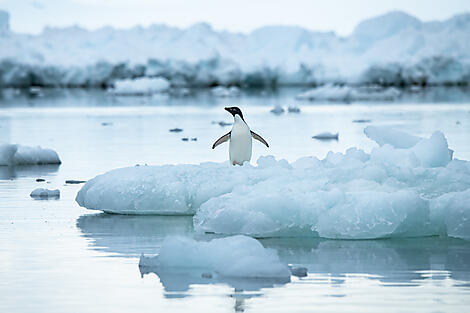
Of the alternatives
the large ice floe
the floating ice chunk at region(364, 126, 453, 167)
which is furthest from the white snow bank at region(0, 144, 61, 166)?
the floating ice chunk at region(364, 126, 453, 167)

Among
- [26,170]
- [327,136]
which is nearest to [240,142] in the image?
[26,170]

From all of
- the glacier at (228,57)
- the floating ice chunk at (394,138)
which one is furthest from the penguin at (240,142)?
the glacier at (228,57)

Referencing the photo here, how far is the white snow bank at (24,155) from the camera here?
1420cm

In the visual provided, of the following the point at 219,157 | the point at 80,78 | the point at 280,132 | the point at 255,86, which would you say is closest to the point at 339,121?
the point at 280,132

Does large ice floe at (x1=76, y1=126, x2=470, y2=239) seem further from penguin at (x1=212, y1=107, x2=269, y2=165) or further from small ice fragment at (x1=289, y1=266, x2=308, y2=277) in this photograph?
small ice fragment at (x1=289, y1=266, x2=308, y2=277)

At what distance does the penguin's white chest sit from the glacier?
157ft

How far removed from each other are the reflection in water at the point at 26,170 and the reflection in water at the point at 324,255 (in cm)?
435

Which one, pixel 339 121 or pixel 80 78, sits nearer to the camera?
pixel 339 121

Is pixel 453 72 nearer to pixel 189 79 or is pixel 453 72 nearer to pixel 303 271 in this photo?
pixel 189 79

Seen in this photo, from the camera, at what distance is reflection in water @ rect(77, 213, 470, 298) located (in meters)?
6.13

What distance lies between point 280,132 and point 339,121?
221 inches

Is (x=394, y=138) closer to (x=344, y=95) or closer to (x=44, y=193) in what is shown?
(x=44, y=193)

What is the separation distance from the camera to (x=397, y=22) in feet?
253

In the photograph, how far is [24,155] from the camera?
1431 centimetres
